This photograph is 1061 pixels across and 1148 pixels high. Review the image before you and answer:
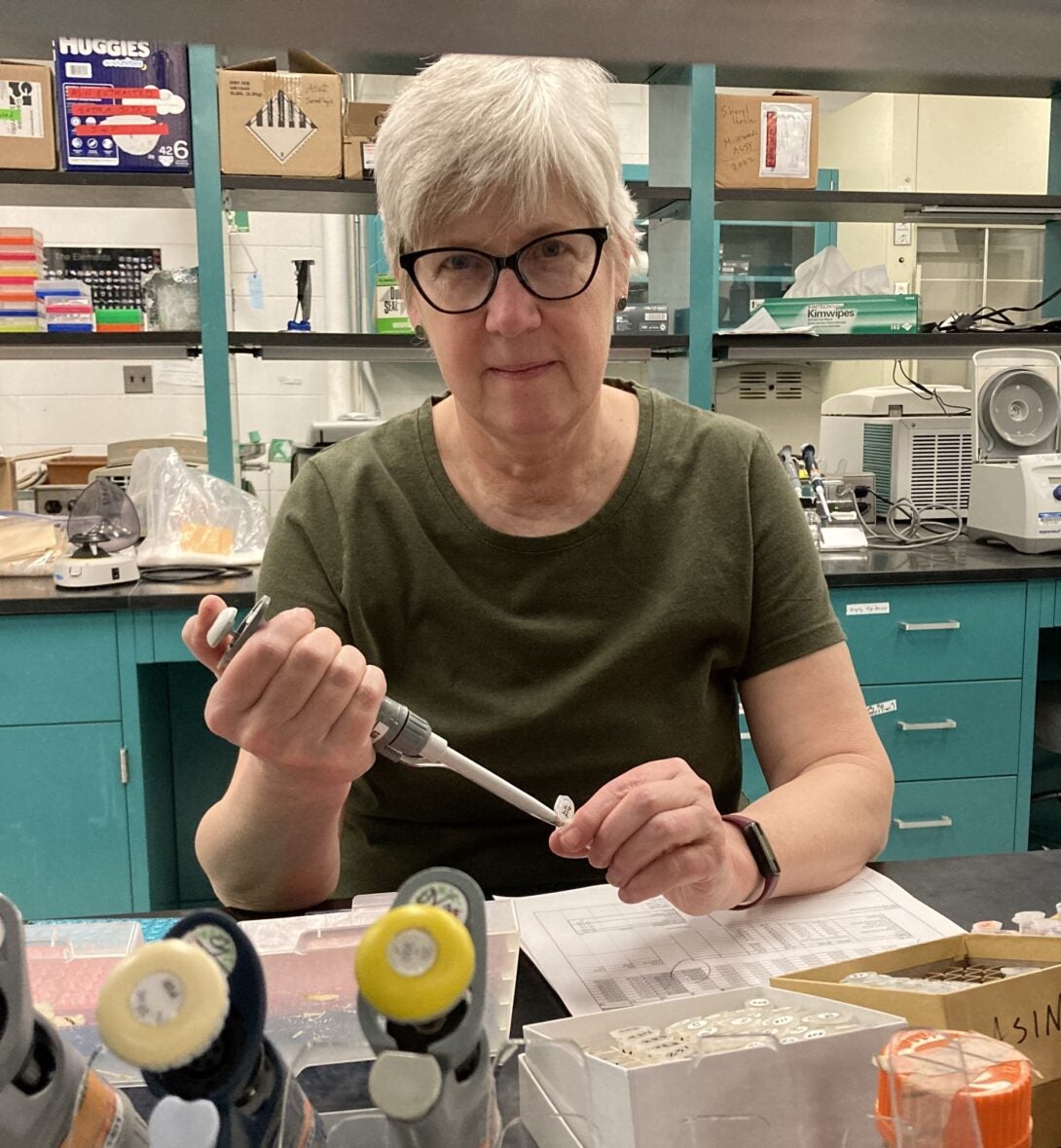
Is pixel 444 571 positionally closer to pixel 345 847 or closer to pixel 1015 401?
pixel 345 847

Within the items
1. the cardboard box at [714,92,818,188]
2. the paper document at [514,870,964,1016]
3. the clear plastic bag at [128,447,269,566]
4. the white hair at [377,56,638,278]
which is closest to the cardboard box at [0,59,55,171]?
the clear plastic bag at [128,447,269,566]

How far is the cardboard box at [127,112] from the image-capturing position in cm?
267

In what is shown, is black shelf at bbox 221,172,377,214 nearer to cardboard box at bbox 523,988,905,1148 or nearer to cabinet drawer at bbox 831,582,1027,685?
cabinet drawer at bbox 831,582,1027,685

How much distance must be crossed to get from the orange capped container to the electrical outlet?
4.36 metres

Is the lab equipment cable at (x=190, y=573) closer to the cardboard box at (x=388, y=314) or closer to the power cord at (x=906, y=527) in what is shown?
the cardboard box at (x=388, y=314)

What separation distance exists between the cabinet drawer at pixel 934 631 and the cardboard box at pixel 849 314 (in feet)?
2.94

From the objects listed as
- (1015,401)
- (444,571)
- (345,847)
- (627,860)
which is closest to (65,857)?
(345,847)

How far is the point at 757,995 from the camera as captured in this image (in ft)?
2.04

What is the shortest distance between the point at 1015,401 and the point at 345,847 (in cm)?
242

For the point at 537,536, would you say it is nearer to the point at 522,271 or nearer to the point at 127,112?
the point at 522,271

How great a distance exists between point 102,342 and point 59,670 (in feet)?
2.96

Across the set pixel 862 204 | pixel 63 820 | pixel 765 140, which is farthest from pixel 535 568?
pixel 862 204

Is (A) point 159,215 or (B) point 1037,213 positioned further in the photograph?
(A) point 159,215

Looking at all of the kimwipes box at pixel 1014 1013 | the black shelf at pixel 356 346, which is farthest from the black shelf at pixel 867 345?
the kimwipes box at pixel 1014 1013
